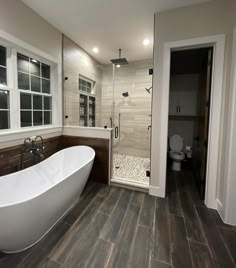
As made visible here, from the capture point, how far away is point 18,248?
1.41m

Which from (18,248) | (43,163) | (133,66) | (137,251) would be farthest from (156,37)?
(18,248)

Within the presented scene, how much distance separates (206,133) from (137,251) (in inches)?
69.8

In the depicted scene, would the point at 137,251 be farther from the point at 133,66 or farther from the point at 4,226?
the point at 133,66

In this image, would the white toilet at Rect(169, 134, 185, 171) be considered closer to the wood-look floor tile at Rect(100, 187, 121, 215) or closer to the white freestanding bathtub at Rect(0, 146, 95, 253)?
the wood-look floor tile at Rect(100, 187, 121, 215)

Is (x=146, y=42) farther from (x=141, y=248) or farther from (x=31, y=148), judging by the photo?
(x=141, y=248)

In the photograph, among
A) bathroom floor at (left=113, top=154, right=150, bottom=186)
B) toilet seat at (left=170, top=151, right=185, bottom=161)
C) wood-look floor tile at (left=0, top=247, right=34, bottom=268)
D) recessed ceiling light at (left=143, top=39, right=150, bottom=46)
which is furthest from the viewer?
toilet seat at (left=170, top=151, right=185, bottom=161)

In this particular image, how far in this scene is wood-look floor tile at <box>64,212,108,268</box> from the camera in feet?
4.36

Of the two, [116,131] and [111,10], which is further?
[116,131]

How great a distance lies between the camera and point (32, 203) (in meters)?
1.23

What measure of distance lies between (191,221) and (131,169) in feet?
5.48

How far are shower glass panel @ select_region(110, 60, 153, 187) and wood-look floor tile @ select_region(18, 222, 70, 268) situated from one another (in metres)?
2.25

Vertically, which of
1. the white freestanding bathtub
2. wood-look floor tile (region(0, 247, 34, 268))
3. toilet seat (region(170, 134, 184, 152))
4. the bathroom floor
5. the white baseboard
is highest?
toilet seat (region(170, 134, 184, 152))

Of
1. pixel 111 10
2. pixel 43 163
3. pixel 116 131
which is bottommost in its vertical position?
pixel 43 163

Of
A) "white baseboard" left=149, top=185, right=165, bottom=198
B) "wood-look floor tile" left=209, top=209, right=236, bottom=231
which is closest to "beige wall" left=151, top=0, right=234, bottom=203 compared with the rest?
"white baseboard" left=149, top=185, right=165, bottom=198
